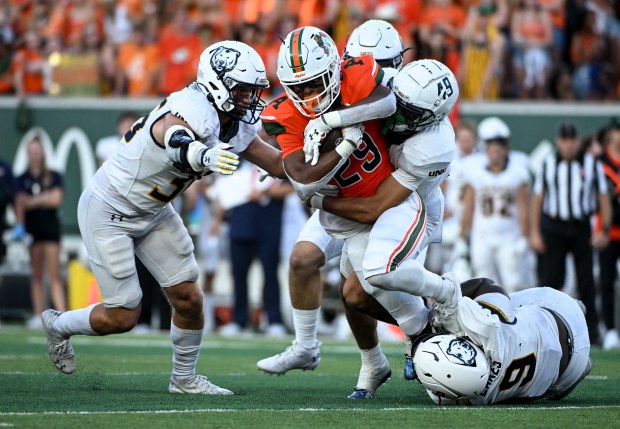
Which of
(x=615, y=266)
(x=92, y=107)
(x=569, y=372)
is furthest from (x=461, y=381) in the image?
(x=92, y=107)

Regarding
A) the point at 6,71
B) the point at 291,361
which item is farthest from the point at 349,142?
the point at 6,71

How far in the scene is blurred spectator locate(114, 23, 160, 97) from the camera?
48.2 ft

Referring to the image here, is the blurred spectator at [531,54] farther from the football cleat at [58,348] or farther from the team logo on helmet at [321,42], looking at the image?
the football cleat at [58,348]

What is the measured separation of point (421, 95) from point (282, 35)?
7884 millimetres

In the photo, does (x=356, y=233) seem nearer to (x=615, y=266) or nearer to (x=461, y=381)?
(x=461, y=381)

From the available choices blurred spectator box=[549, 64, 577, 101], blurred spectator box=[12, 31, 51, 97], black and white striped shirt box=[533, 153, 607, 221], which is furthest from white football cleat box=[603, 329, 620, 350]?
blurred spectator box=[12, 31, 51, 97]

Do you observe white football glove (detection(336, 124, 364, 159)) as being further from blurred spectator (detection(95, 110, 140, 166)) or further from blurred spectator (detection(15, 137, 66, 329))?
blurred spectator (detection(15, 137, 66, 329))

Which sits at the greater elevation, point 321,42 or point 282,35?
point 282,35

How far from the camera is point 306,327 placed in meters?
7.20

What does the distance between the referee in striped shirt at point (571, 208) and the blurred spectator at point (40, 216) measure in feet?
17.0

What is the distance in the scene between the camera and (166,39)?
14812 millimetres

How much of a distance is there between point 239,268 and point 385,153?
6.15 meters

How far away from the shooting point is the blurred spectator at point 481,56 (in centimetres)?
1330

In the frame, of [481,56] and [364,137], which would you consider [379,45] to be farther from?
[481,56]
